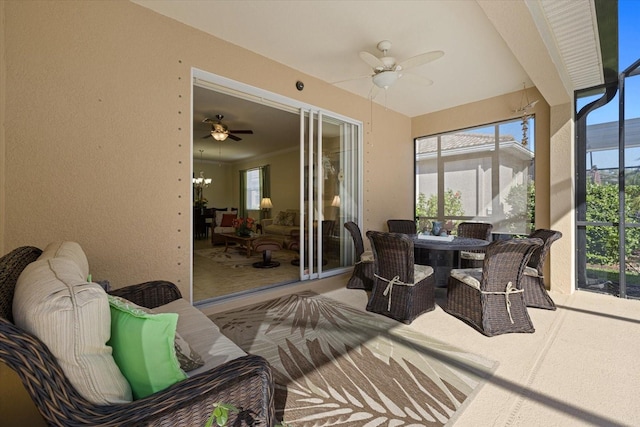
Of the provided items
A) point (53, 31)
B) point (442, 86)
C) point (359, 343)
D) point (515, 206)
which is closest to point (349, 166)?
point (442, 86)

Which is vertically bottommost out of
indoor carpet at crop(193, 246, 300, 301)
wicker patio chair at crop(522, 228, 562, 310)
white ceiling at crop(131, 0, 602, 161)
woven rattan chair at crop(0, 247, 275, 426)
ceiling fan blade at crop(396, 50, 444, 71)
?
indoor carpet at crop(193, 246, 300, 301)

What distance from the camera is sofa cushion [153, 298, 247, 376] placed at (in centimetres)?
135

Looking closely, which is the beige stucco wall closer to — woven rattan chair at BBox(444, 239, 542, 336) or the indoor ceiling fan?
the indoor ceiling fan

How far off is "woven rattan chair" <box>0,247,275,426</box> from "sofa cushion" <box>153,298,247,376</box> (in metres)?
0.33

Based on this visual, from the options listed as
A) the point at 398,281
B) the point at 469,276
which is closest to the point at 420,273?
A: the point at 398,281

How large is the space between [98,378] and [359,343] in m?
1.92

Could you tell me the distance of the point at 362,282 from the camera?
3920 millimetres

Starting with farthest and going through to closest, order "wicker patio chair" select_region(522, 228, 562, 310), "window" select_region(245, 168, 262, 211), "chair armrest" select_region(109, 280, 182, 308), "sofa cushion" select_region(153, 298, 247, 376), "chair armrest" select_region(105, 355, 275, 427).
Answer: "window" select_region(245, 168, 262, 211), "wicker patio chair" select_region(522, 228, 562, 310), "chair armrest" select_region(109, 280, 182, 308), "sofa cushion" select_region(153, 298, 247, 376), "chair armrest" select_region(105, 355, 275, 427)

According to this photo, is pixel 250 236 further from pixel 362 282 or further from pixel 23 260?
pixel 23 260

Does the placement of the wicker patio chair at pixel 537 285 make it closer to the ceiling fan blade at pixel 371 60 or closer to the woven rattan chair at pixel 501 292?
the woven rattan chair at pixel 501 292

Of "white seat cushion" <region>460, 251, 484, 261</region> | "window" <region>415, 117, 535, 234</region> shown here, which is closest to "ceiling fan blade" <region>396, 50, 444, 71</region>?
"window" <region>415, 117, 535, 234</region>

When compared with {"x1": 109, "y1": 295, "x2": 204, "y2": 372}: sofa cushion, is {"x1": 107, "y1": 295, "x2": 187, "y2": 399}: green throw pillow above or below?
above

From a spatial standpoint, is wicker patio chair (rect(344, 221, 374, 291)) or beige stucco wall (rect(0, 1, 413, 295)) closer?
beige stucco wall (rect(0, 1, 413, 295))

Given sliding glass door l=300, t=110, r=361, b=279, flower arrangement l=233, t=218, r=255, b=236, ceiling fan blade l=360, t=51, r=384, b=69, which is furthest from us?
flower arrangement l=233, t=218, r=255, b=236
